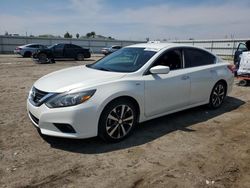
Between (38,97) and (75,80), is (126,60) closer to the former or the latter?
(75,80)

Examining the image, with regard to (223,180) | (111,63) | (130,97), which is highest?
(111,63)

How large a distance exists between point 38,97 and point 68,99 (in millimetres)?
615

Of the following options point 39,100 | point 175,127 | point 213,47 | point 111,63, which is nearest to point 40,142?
point 39,100

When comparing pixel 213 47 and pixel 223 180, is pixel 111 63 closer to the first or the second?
pixel 223 180

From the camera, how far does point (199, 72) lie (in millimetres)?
5660

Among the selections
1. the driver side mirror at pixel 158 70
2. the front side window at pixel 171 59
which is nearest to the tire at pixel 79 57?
the front side window at pixel 171 59

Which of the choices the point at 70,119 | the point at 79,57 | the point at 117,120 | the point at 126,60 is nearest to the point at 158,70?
the point at 126,60

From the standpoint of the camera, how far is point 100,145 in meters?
4.26

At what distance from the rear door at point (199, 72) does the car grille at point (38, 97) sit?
9.26ft

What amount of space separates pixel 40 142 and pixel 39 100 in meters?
0.69

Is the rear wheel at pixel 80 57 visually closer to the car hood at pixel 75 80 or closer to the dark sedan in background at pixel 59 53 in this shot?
the dark sedan in background at pixel 59 53

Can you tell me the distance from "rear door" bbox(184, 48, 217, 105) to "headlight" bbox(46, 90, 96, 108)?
2.43 m

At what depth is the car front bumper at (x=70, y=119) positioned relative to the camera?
3.83m

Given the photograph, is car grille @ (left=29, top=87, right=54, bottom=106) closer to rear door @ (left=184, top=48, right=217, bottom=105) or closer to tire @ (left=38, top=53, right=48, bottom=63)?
rear door @ (left=184, top=48, right=217, bottom=105)
